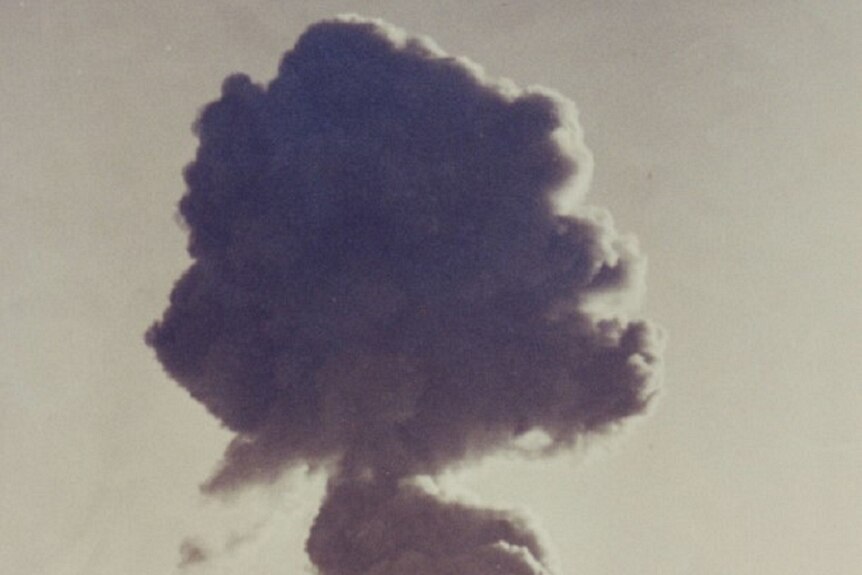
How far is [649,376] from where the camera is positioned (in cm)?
4659

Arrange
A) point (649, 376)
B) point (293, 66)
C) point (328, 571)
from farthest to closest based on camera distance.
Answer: point (293, 66), point (649, 376), point (328, 571)

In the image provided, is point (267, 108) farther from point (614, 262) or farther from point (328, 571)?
point (328, 571)

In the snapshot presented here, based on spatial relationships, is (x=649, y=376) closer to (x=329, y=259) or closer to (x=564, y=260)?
(x=564, y=260)

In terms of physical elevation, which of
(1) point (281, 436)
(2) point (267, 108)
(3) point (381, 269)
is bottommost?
(1) point (281, 436)

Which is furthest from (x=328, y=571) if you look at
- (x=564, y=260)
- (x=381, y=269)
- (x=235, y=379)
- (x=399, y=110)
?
(x=399, y=110)

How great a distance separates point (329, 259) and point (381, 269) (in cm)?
259

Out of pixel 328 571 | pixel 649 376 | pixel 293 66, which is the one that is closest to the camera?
pixel 328 571

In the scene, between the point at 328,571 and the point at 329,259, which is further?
the point at 329,259

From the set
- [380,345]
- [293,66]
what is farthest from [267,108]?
[380,345]

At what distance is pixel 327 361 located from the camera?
157 feet

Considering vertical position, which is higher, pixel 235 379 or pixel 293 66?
pixel 293 66

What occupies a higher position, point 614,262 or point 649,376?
point 614,262

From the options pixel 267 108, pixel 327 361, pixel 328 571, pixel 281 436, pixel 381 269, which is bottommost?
pixel 328 571

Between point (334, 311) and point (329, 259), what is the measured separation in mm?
2705
